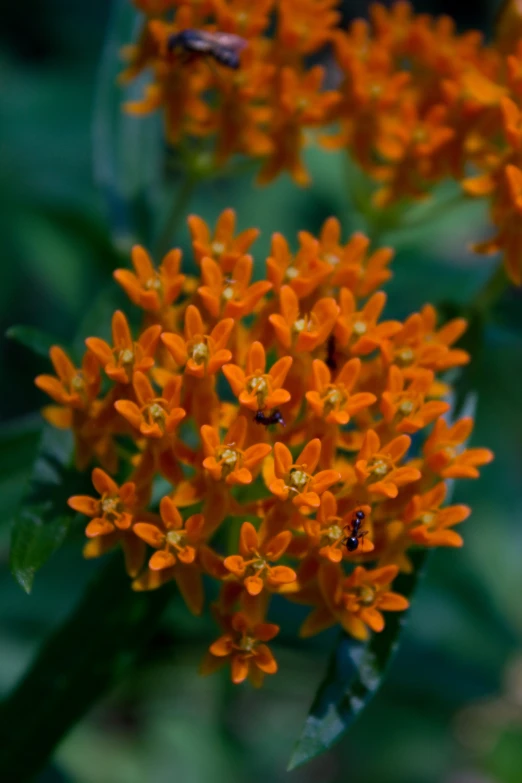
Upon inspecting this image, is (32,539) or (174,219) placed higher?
(174,219)

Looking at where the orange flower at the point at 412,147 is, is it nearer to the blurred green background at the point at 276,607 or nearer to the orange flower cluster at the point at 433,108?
the orange flower cluster at the point at 433,108

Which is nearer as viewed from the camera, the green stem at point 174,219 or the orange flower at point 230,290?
the orange flower at point 230,290

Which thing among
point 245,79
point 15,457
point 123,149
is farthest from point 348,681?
point 123,149

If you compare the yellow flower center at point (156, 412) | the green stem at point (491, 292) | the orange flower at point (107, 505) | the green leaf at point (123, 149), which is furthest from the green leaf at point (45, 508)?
the green stem at point (491, 292)

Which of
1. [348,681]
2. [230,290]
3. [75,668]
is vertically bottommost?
[75,668]

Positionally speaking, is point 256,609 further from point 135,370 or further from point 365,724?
point 365,724

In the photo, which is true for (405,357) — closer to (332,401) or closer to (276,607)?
(332,401)

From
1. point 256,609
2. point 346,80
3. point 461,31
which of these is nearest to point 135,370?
point 256,609
